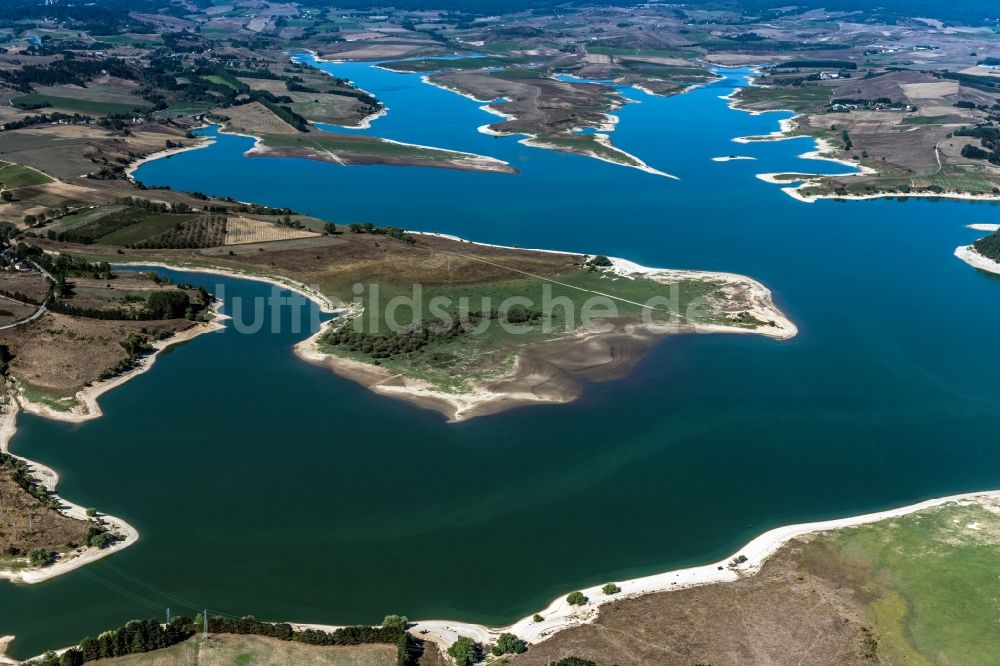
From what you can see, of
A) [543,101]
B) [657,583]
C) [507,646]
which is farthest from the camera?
[543,101]

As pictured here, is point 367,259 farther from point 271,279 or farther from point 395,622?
point 395,622

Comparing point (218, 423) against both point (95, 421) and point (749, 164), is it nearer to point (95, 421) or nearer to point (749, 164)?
point (95, 421)

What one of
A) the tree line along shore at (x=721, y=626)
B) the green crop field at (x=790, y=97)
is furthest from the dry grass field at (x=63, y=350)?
the green crop field at (x=790, y=97)

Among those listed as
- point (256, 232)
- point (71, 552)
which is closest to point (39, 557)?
point (71, 552)

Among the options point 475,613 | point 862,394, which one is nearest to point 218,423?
point 475,613

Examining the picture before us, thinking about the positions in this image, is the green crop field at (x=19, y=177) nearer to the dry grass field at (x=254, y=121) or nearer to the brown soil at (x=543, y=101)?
the dry grass field at (x=254, y=121)

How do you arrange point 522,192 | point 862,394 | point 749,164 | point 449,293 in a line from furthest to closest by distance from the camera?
point 749,164, point 522,192, point 449,293, point 862,394
